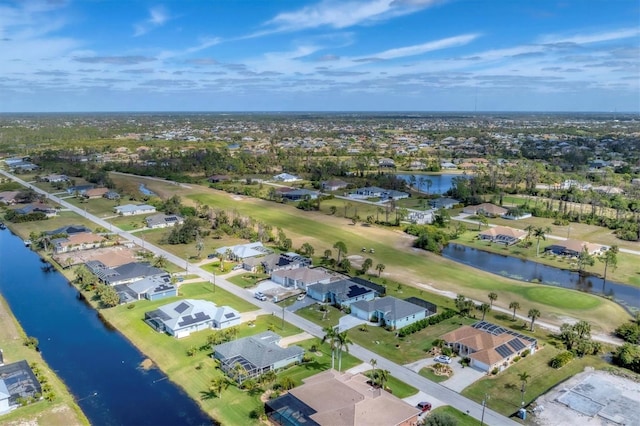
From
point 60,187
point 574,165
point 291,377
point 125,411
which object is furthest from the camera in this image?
point 574,165

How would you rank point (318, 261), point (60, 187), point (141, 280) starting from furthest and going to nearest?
point (60, 187) < point (318, 261) < point (141, 280)

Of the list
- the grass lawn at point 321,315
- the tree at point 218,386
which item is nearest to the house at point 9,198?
the grass lawn at point 321,315

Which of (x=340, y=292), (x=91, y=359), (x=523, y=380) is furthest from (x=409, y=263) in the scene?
(x=91, y=359)

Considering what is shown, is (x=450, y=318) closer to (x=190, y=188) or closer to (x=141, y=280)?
(x=141, y=280)

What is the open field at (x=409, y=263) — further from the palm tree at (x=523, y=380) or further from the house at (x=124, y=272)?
the house at (x=124, y=272)

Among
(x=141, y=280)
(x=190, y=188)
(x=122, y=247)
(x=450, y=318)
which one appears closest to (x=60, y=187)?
(x=190, y=188)

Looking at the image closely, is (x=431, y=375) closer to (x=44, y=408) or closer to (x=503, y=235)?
(x=44, y=408)

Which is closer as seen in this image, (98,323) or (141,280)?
(98,323)
